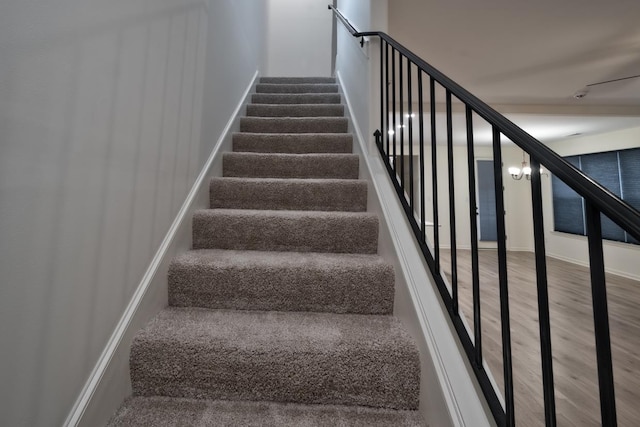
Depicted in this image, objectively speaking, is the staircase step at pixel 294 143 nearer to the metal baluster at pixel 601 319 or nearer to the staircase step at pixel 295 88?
the staircase step at pixel 295 88

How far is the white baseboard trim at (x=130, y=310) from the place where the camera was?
75 centimetres

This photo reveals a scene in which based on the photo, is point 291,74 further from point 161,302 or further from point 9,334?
point 9,334

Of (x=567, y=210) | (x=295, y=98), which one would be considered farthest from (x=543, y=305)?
(x=567, y=210)

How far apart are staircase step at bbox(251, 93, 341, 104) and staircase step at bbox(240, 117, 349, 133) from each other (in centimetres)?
64

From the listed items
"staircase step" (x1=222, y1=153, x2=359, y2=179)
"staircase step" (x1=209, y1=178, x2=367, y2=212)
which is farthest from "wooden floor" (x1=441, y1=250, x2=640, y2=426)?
"staircase step" (x1=222, y1=153, x2=359, y2=179)

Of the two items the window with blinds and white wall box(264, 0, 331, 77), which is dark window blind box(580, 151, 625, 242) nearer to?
the window with blinds

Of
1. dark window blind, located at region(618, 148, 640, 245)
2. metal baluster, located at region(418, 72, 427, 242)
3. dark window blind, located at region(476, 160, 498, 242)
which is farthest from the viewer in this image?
dark window blind, located at region(476, 160, 498, 242)

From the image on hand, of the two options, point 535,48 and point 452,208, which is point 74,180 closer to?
point 452,208

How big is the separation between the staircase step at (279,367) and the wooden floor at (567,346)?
1425 millimetres

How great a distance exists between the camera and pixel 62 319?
2.32 feet

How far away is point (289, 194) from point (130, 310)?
0.94 m

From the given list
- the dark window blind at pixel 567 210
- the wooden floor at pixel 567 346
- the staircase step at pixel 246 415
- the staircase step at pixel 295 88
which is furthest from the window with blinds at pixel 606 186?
the staircase step at pixel 246 415

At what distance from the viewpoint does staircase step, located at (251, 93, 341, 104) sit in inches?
113

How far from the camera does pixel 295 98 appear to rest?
2.91 m
